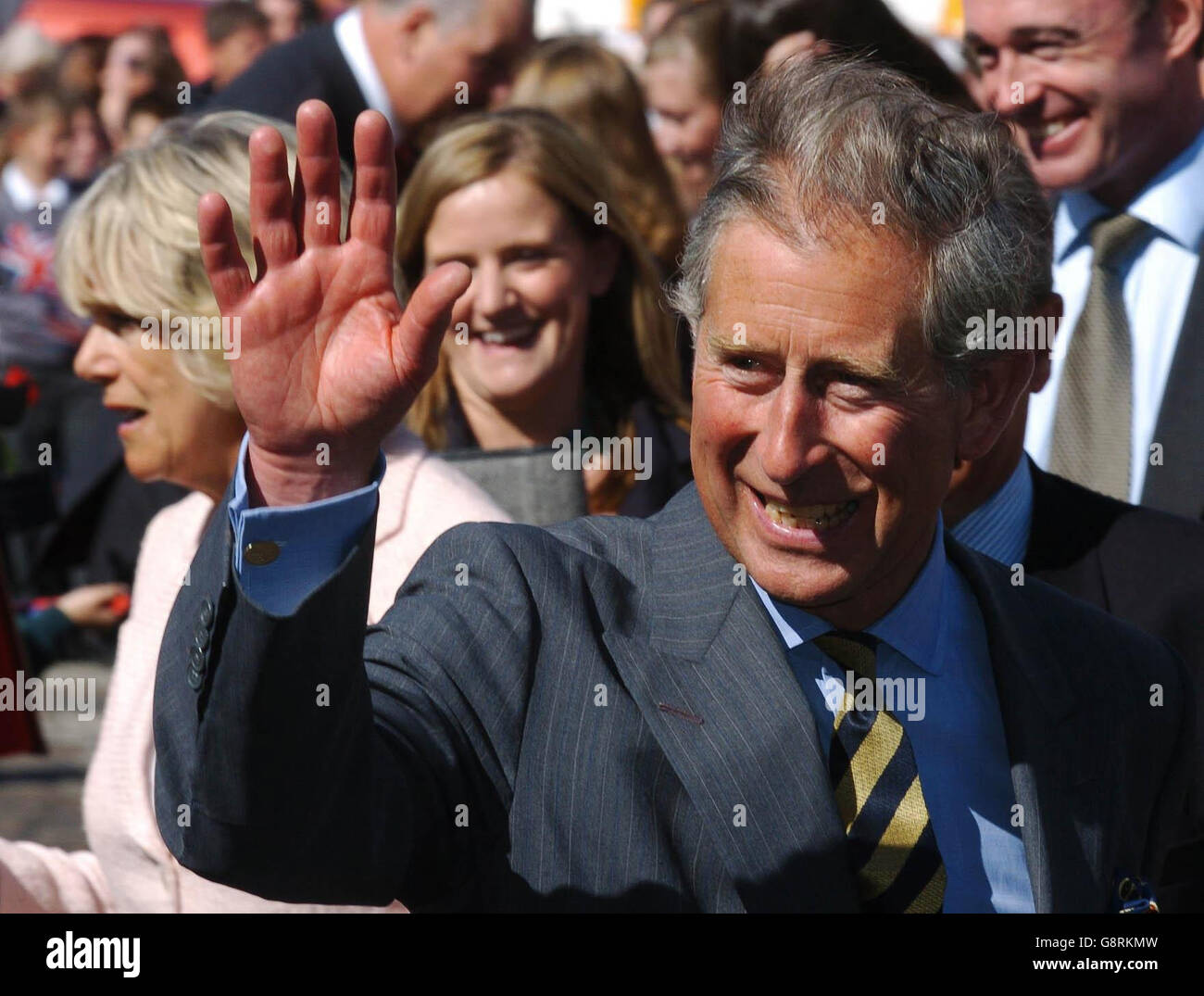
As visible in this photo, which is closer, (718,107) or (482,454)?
(482,454)

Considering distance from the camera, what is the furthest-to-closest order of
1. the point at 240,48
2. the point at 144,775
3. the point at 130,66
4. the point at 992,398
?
1. the point at 130,66
2. the point at 240,48
3. the point at 144,775
4. the point at 992,398

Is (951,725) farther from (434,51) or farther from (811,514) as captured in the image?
(434,51)

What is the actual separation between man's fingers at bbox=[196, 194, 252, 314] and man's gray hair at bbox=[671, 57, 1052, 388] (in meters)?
0.76

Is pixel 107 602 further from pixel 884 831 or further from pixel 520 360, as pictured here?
pixel 884 831

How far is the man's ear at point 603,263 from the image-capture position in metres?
4.42

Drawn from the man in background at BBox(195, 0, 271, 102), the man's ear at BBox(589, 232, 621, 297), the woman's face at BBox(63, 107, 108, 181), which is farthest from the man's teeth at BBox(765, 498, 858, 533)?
the woman's face at BBox(63, 107, 108, 181)

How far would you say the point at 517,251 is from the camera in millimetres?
4293

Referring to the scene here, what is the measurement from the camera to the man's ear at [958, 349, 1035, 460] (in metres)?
2.46

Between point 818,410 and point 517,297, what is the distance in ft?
6.89

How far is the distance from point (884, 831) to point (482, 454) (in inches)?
66.0

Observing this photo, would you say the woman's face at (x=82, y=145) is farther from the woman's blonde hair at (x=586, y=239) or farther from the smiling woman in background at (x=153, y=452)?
the smiling woman in background at (x=153, y=452)

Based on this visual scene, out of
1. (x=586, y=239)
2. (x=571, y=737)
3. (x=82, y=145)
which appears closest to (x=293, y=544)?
(x=571, y=737)
